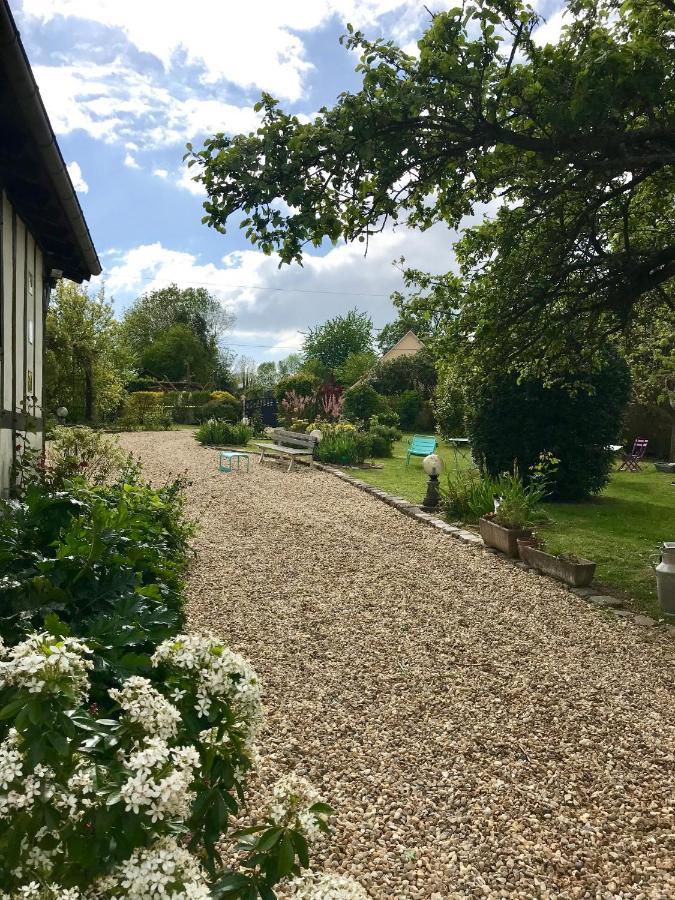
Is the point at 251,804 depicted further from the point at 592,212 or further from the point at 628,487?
the point at 628,487

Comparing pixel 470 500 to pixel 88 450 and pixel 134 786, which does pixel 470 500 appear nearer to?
pixel 88 450

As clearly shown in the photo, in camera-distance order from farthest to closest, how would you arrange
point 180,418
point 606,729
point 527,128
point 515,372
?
1. point 180,418
2. point 515,372
3. point 527,128
4. point 606,729

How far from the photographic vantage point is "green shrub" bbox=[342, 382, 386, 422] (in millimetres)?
23094

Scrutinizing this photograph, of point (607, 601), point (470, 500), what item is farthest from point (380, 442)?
point (607, 601)

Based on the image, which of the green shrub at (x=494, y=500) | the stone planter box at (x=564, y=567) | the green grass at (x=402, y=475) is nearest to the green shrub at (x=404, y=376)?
the green grass at (x=402, y=475)

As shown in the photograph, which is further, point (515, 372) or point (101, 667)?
point (515, 372)

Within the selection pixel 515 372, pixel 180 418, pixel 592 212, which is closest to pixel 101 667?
pixel 592 212

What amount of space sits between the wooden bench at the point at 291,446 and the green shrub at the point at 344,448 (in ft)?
1.56

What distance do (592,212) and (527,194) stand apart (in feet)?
2.08

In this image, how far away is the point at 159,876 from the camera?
4.25 feet

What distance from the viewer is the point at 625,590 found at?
A: 19.9ft

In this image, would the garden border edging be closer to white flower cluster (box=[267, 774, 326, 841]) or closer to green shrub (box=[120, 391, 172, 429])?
white flower cluster (box=[267, 774, 326, 841])

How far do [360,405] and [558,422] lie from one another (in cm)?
1301

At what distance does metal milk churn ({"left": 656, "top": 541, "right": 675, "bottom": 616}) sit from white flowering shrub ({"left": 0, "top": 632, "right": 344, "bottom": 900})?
456cm
